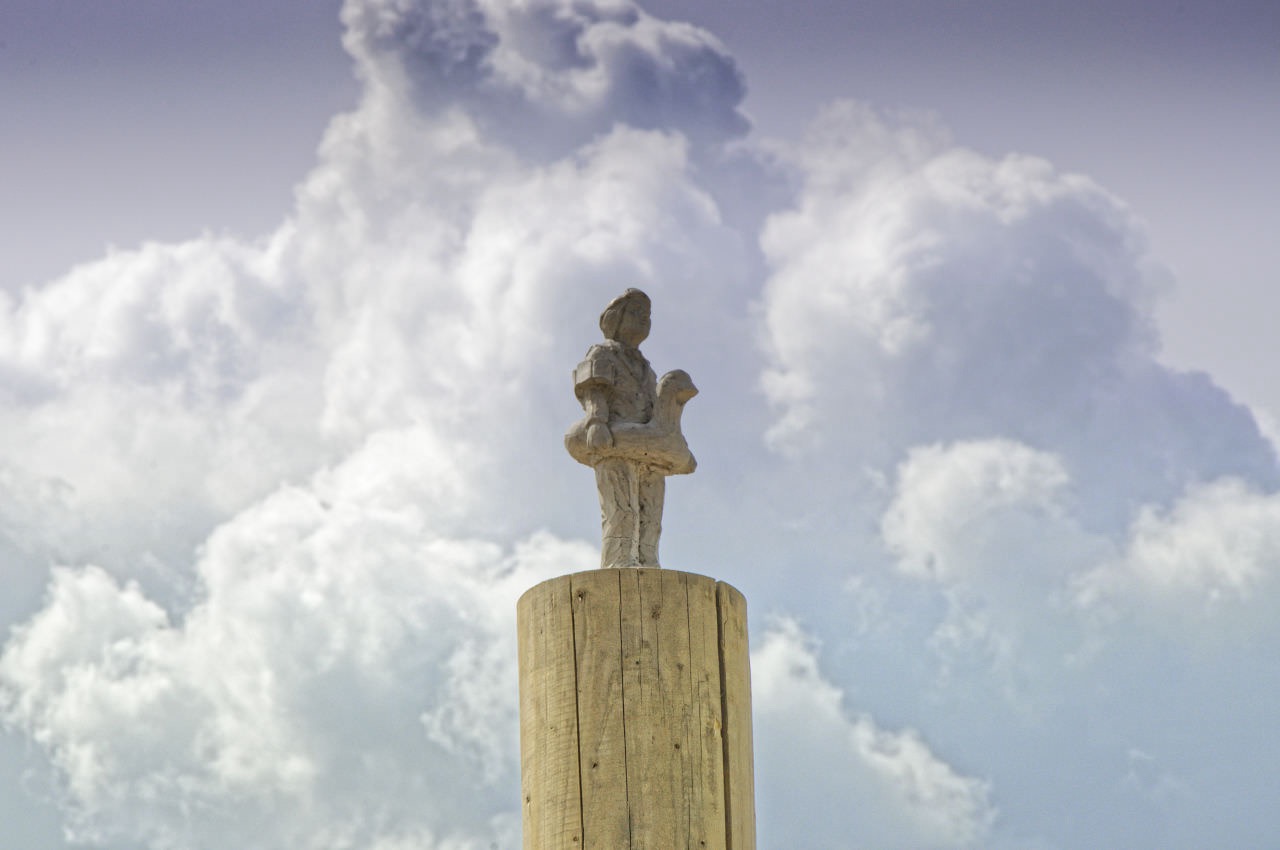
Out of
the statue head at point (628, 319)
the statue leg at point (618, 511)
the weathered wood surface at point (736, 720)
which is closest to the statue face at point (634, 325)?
the statue head at point (628, 319)

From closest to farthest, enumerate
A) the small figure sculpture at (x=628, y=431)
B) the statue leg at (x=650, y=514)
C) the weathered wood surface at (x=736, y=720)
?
the weathered wood surface at (x=736, y=720) < the small figure sculpture at (x=628, y=431) < the statue leg at (x=650, y=514)

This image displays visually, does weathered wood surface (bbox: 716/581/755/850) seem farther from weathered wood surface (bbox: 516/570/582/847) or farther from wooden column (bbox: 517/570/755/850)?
weathered wood surface (bbox: 516/570/582/847)

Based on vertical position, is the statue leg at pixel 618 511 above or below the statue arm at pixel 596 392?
below

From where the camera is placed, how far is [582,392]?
958cm

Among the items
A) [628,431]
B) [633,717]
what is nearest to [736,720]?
[633,717]

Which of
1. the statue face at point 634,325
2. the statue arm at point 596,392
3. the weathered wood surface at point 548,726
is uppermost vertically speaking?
the statue face at point 634,325

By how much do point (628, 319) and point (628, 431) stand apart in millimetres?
833

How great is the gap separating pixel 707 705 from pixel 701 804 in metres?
0.37

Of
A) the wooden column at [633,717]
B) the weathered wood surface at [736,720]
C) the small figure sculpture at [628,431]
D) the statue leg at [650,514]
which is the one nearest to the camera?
the wooden column at [633,717]

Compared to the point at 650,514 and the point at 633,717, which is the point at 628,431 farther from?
the point at 633,717

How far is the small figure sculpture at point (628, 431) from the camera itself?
9.43 meters

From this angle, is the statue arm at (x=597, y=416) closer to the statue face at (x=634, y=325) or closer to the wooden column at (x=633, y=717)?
the statue face at (x=634, y=325)

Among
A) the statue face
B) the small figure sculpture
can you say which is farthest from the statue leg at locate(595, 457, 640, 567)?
the statue face

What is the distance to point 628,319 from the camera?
10.0 meters
